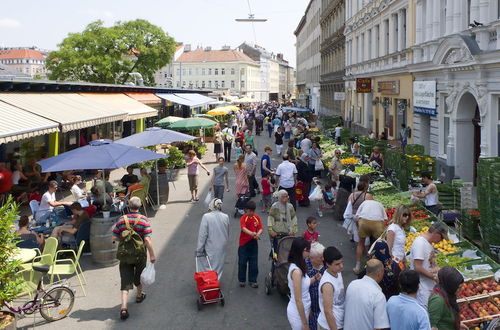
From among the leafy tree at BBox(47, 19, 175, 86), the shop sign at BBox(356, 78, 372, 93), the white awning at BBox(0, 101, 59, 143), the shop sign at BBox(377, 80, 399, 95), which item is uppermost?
the leafy tree at BBox(47, 19, 175, 86)

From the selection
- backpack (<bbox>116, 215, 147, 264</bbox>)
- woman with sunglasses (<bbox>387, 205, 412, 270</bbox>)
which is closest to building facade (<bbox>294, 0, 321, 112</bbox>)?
woman with sunglasses (<bbox>387, 205, 412, 270</bbox>)

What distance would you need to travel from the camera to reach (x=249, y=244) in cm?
871

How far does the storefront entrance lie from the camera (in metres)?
17.7

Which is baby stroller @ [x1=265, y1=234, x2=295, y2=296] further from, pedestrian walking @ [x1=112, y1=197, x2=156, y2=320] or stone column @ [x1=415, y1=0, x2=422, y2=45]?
stone column @ [x1=415, y1=0, x2=422, y2=45]

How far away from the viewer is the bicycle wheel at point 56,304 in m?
7.51

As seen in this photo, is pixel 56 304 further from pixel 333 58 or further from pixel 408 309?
pixel 333 58

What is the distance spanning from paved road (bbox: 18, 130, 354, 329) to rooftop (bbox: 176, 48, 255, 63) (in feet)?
370

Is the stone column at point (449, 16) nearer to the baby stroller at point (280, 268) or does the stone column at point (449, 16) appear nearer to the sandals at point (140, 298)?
the baby stroller at point (280, 268)

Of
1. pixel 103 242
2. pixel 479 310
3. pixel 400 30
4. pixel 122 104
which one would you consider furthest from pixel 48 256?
pixel 400 30

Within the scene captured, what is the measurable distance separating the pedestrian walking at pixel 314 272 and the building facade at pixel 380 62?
1865 centimetres

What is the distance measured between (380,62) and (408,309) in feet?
85.1

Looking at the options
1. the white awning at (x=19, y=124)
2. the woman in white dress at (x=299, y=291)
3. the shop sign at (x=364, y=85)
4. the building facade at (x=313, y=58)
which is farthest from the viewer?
the building facade at (x=313, y=58)

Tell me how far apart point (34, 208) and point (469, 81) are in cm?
1310

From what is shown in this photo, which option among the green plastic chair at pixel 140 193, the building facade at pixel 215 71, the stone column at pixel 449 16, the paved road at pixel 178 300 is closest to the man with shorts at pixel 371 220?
the paved road at pixel 178 300
